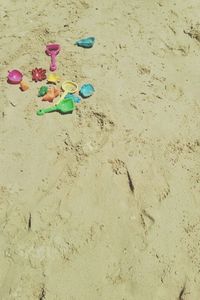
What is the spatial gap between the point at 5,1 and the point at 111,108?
4.41 feet

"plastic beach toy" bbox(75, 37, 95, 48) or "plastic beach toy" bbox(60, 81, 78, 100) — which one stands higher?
"plastic beach toy" bbox(75, 37, 95, 48)

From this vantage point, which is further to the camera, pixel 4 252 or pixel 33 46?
pixel 33 46

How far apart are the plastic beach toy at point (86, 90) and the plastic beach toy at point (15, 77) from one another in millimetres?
401

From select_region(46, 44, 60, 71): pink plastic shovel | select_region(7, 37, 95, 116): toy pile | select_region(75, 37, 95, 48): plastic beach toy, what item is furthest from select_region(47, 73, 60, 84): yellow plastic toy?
select_region(75, 37, 95, 48): plastic beach toy

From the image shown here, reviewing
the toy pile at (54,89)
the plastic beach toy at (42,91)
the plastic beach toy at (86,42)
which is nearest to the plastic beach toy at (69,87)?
the toy pile at (54,89)

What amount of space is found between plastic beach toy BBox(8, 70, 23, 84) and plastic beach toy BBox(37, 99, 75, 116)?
29 centimetres

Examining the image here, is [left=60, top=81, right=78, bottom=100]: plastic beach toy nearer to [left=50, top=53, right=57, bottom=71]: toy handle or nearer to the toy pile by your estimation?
the toy pile

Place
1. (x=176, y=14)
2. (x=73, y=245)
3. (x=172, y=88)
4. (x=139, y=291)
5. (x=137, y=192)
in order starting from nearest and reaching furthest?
(x=139, y=291), (x=73, y=245), (x=137, y=192), (x=172, y=88), (x=176, y=14)

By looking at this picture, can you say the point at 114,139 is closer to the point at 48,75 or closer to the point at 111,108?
the point at 111,108

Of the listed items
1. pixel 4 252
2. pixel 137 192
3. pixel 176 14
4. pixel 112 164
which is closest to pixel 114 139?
pixel 112 164

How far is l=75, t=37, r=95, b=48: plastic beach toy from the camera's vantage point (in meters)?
2.92

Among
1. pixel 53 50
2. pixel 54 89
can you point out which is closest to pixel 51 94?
pixel 54 89

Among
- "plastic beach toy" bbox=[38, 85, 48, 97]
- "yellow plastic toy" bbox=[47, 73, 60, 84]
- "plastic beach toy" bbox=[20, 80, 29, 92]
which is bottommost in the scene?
"plastic beach toy" bbox=[20, 80, 29, 92]

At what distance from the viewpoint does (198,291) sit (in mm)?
1911
